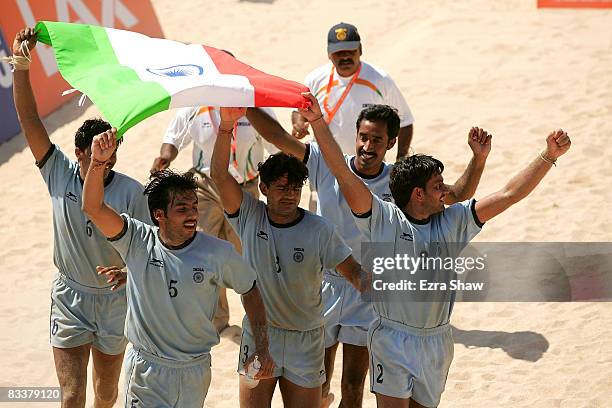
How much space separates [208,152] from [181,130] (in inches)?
12.3

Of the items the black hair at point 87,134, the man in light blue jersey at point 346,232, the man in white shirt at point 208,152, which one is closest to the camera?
the black hair at point 87,134

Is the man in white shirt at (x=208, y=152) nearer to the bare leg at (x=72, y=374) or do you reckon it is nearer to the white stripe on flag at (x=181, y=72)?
the white stripe on flag at (x=181, y=72)

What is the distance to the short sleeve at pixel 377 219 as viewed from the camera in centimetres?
575

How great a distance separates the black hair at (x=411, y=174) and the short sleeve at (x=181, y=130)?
3.38 metres

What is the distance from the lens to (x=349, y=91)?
8.56m

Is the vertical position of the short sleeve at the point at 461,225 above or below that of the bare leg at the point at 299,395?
above

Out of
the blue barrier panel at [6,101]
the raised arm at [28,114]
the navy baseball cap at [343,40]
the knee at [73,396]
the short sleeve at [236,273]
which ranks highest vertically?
the blue barrier panel at [6,101]

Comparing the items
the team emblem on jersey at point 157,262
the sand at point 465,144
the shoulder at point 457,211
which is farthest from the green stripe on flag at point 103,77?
the sand at point 465,144

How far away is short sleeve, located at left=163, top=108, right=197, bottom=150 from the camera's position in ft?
29.0

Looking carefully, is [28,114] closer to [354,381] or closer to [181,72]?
[181,72]

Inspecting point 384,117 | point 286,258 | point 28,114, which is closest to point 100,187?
point 286,258

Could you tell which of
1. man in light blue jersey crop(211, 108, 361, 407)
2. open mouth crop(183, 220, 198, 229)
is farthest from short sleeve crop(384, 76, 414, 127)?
open mouth crop(183, 220, 198, 229)

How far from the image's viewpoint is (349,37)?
859 centimetres

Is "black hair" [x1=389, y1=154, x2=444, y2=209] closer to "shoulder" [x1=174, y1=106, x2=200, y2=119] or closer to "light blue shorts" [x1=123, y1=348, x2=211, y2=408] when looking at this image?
"light blue shorts" [x1=123, y1=348, x2=211, y2=408]
